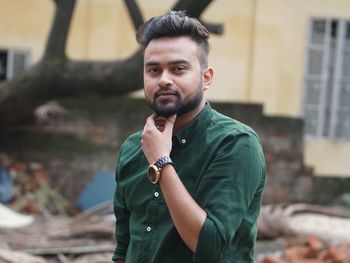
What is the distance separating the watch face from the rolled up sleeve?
0.13 meters

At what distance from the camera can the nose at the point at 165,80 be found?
195cm

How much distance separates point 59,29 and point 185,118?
5.15 meters

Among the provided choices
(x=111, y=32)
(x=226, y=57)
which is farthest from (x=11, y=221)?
(x=226, y=57)

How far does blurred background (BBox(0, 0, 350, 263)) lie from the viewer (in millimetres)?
6676

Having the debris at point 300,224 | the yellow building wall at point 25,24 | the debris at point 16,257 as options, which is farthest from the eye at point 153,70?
the yellow building wall at point 25,24

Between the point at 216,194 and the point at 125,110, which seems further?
the point at 125,110

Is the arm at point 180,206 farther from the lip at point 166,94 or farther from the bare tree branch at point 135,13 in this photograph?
the bare tree branch at point 135,13

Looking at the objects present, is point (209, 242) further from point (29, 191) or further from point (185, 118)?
point (29, 191)

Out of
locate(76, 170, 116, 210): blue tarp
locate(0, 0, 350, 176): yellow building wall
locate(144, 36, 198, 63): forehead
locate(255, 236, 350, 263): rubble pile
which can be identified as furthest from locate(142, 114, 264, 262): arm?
locate(0, 0, 350, 176): yellow building wall

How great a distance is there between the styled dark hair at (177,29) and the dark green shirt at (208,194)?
0.65 ft

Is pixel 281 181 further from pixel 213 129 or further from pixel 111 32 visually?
pixel 213 129

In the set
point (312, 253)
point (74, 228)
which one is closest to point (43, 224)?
point (74, 228)

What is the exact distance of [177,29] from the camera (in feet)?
6.45

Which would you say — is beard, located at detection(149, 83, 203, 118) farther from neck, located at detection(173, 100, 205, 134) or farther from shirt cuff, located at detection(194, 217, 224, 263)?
shirt cuff, located at detection(194, 217, 224, 263)
